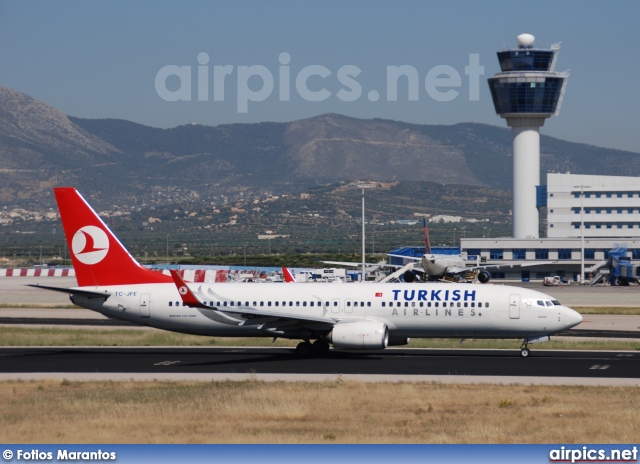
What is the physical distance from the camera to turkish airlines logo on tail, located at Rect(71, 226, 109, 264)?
172ft

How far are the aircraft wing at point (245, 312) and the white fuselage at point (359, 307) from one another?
45 centimetres

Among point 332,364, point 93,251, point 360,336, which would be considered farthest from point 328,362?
point 93,251

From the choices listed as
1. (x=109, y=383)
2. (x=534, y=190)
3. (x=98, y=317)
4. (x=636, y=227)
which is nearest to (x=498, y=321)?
(x=109, y=383)

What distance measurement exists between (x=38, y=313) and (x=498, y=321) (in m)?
44.8

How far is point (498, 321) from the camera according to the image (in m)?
49.2

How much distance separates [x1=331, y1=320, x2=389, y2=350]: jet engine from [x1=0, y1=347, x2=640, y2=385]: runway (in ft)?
2.77

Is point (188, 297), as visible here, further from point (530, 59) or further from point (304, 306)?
point (530, 59)

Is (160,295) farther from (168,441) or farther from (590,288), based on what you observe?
(590,288)

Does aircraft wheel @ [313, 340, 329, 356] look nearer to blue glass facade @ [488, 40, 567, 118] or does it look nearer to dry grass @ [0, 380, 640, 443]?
dry grass @ [0, 380, 640, 443]

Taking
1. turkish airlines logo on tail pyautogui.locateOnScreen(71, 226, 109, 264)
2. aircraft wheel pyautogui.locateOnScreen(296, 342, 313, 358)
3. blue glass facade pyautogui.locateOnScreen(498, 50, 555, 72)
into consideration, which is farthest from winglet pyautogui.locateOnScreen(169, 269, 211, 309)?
blue glass facade pyautogui.locateOnScreen(498, 50, 555, 72)

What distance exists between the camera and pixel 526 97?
151125mm

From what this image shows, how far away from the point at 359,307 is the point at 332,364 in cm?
414

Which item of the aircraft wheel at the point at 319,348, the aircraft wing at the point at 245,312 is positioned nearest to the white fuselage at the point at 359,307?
the aircraft wing at the point at 245,312

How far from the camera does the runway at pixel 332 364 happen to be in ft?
139
